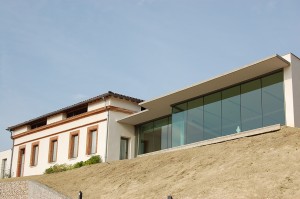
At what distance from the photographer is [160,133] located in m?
35.1

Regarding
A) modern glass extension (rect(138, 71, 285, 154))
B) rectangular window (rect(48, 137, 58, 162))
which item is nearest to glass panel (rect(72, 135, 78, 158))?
rectangular window (rect(48, 137, 58, 162))

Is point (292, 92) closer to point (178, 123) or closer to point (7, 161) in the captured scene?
point (178, 123)

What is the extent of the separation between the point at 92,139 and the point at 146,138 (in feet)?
14.3

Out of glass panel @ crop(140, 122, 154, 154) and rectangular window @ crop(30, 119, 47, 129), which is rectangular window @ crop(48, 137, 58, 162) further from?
glass panel @ crop(140, 122, 154, 154)

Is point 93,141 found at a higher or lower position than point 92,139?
lower

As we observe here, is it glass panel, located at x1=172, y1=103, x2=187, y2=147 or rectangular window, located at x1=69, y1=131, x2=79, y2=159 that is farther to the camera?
rectangular window, located at x1=69, y1=131, x2=79, y2=159

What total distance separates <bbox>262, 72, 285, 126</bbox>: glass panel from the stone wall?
1144 cm

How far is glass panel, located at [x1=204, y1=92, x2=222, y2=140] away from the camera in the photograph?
27.7 m

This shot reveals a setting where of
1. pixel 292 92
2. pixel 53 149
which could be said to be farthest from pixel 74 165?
pixel 292 92

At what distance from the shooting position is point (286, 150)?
19.6 m

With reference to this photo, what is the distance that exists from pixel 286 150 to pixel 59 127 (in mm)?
25340

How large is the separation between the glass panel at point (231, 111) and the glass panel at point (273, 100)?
1.79m

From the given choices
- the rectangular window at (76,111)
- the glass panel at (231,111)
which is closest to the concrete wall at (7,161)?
the rectangular window at (76,111)

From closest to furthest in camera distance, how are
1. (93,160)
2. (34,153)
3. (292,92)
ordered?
(292,92)
(93,160)
(34,153)
